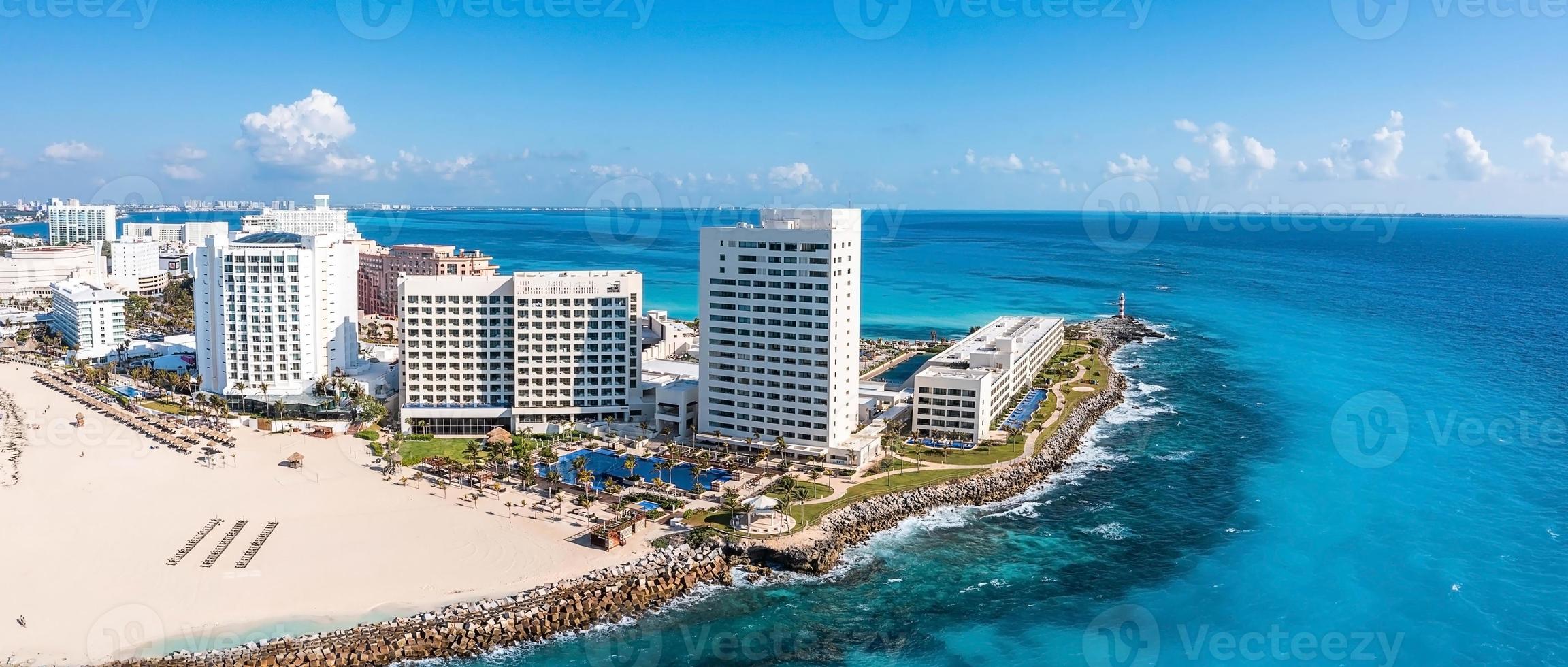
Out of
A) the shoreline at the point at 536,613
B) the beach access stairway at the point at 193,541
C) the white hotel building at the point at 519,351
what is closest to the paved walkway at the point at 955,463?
the shoreline at the point at 536,613

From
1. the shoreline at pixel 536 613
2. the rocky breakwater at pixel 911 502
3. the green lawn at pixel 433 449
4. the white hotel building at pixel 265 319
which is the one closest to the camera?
the shoreline at pixel 536 613

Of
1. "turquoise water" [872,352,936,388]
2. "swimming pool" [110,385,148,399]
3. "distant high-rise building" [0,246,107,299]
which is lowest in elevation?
"swimming pool" [110,385,148,399]

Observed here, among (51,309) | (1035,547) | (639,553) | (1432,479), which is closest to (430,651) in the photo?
(639,553)

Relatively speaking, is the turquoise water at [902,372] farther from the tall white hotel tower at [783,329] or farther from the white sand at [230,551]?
the white sand at [230,551]

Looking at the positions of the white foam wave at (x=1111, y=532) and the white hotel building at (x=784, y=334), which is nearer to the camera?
the white foam wave at (x=1111, y=532)

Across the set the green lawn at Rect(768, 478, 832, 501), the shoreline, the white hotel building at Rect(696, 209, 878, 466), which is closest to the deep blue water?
the shoreline

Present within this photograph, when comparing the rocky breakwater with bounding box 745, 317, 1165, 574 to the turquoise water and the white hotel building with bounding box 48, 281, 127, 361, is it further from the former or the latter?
the white hotel building with bounding box 48, 281, 127, 361
